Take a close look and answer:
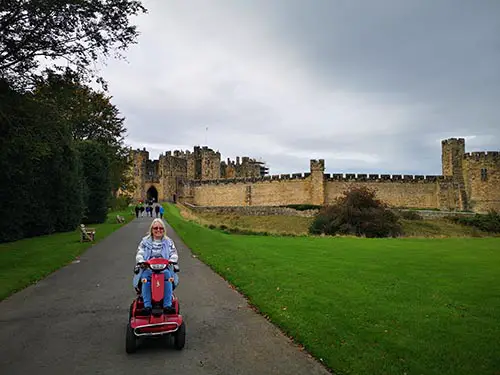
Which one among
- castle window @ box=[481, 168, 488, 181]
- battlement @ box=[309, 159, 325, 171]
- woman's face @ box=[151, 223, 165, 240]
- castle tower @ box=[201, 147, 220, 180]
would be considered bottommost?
woman's face @ box=[151, 223, 165, 240]

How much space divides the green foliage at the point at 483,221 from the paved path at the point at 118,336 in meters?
32.7

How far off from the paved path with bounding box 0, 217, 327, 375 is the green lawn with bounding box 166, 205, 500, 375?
1.53ft

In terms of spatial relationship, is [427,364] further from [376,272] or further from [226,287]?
[376,272]

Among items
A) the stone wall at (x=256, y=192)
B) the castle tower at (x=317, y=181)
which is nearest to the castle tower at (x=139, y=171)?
the stone wall at (x=256, y=192)

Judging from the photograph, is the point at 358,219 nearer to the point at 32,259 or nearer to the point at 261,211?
the point at 261,211

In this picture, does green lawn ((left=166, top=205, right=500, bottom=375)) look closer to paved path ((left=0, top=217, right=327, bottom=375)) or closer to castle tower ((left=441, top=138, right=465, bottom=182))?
paved path ((left=0, top=217, right=327, bottom=375))

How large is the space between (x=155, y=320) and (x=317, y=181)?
43.5 metres

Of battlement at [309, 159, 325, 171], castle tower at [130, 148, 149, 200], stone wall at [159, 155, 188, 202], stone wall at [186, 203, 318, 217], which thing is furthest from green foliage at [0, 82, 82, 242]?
castle tower at [130, 148, 149, 200]

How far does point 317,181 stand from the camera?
156ft

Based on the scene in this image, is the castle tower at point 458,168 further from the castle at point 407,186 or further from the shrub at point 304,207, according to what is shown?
the shrub at point 304,207

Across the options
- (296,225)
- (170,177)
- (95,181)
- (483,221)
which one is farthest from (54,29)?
(170,177)

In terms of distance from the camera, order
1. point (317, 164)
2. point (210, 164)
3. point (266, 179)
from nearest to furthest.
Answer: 1. point (317, 164)
2. point (266, 179)
3. point (210, 164)

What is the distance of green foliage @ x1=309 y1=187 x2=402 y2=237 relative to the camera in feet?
96.6

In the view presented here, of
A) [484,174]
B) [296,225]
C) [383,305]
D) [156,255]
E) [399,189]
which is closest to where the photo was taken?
[156,255]
